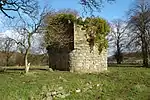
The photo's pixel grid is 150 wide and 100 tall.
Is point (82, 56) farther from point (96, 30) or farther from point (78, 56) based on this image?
point (96, 30)

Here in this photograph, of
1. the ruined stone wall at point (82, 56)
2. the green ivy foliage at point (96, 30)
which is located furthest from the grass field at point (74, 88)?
the green ivy foliage at point (96, 30)

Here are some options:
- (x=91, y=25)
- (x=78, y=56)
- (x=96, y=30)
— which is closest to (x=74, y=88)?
(x=78, y=56)

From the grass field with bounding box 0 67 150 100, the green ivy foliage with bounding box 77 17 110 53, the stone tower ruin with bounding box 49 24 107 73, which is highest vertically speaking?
the green ivy foliage with bounding box 77 17 110 53

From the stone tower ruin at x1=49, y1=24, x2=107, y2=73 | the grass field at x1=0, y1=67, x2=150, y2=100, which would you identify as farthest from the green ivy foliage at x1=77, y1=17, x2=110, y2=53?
the grass field at x1=0, y1=67, x2=150, y2=100

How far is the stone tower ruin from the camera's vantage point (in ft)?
72.6

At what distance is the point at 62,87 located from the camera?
14805 millimetres

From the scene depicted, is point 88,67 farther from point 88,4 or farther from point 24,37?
point 88,4

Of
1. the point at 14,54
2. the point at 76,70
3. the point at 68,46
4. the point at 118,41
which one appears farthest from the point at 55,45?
the point at 118,41

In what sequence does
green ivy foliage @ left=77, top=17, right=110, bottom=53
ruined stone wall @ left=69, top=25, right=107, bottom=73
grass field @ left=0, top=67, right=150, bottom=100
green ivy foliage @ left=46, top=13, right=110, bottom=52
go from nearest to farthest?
grass field @ left=0, top=67, right=150, bottom=100, ruined stone wall @ left=69, top=25, right=107, bottom=73, green ivy foliage @ left=46, top=13, right=110, bottom=52, green ivy foliage @ left=77, top=17, right=110, bottom=53

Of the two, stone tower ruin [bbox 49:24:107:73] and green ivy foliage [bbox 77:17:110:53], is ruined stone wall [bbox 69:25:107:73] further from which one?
green ivy foliage [bbox 77:17:110:53]

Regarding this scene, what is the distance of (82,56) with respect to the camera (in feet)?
73.6

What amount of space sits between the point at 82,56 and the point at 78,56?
14.4 inches

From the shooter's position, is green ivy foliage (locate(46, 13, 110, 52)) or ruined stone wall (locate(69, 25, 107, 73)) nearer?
ruined stone wall (locate(69, 25, 107, 73))

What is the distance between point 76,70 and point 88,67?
1.19 metres
